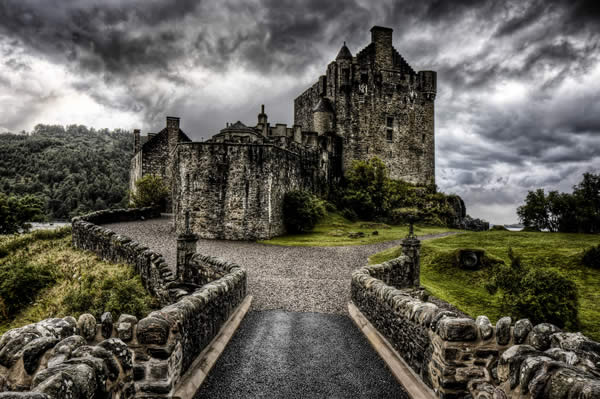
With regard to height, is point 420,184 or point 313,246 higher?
point 420,184

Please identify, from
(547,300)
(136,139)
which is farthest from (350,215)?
(136,139)

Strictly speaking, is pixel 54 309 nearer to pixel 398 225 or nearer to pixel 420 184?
pixel 398 225

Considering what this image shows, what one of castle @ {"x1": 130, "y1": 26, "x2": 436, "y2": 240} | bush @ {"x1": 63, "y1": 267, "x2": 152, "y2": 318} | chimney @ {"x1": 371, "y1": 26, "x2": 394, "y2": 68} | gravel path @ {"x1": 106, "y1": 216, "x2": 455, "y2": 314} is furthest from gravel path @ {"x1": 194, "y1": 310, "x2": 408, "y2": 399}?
chimney @ {"x1": 371, "y1": 26, "x2": 394, "y2": 68}

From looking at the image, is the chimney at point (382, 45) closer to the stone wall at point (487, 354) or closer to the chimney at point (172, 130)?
the chimney at point (172, 130)

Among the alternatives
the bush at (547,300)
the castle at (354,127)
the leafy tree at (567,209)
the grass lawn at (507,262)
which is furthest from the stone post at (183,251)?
the leafy tree at (567,209)

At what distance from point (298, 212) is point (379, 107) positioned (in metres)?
22.4

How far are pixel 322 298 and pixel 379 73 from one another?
3712 centimetres

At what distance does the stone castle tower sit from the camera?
138 feet

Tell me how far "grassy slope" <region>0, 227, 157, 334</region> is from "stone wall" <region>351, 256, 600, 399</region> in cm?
748

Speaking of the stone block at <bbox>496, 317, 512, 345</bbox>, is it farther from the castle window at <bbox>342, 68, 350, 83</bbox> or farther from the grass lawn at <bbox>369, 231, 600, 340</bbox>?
the castle window at <bbox>342, 68, 350, 83</bbox>

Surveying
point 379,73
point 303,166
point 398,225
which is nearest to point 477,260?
point 303,166

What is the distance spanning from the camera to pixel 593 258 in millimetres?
13398

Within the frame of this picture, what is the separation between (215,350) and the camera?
6496 mm

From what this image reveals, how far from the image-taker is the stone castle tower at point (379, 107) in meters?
42.0
